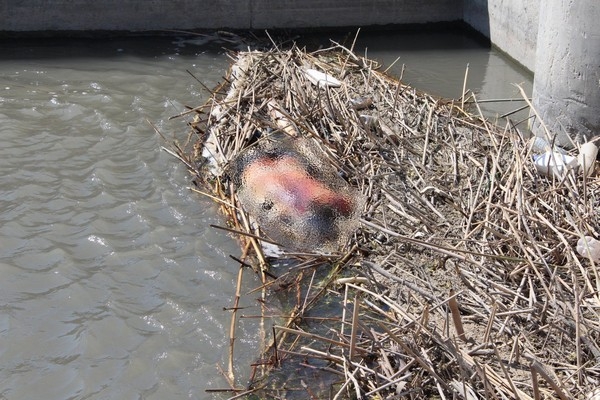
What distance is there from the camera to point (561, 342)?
13.9ft

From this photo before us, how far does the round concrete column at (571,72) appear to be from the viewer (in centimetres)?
675

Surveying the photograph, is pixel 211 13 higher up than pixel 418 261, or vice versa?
pixel 211 13

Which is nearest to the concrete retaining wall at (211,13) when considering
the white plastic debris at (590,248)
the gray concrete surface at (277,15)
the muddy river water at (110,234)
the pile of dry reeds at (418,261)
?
the gray concrete surface at (277,15)

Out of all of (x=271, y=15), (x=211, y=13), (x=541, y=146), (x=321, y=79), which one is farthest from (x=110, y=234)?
(x=271, y=15)

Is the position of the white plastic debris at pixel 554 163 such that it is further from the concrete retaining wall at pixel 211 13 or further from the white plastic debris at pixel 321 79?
the concrete retaining wall at pixel 211 13

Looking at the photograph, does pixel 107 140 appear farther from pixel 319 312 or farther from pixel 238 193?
pixel 319 312

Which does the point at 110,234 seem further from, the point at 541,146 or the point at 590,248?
the point at 541,146

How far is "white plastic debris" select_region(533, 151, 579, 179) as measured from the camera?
5.86 m

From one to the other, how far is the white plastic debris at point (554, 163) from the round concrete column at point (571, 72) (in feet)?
1.84

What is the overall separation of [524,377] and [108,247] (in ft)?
10.4

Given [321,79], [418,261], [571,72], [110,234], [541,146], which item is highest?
[571,72]

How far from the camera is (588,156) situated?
6.32 meters

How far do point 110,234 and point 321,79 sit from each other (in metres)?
2.71

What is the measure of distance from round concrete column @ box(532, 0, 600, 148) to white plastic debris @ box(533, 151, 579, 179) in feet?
1.84
